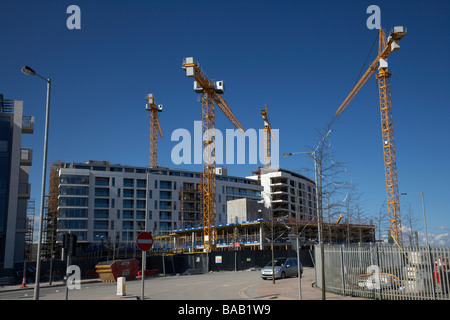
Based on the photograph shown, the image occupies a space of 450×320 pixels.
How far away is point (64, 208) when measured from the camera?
285 ft

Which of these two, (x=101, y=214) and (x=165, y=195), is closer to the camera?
(x=101, y=214)

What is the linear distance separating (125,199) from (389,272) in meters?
82.7

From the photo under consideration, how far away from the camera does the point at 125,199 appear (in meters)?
94.6

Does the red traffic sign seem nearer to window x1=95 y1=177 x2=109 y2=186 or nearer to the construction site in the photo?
the construction site

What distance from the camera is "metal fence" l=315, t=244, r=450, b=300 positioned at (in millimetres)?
14859

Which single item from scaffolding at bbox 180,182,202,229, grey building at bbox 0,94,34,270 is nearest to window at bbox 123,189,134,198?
scaffolding at bbox 180,182,202,229

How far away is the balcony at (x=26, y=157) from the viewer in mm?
62000

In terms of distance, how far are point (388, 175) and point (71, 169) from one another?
6341 cm

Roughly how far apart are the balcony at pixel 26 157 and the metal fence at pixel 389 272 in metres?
52.9

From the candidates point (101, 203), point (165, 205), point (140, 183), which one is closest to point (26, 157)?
point (101, 203)

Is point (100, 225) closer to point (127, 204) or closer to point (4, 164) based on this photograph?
point (127, 204)

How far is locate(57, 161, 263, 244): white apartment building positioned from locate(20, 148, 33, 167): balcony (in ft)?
76.8
